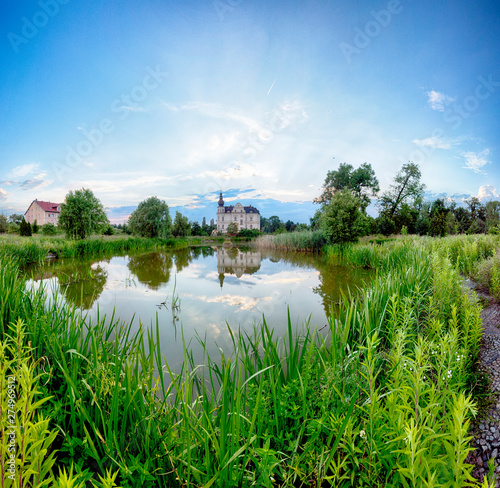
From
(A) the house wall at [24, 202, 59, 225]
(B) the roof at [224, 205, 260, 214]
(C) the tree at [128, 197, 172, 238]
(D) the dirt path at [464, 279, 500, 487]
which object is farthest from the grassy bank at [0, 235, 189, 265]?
(B) the roof at [224, 205, 260, 214]

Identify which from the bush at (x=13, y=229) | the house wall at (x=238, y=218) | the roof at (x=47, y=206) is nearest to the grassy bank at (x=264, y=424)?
the bush at (x=13, y=229)

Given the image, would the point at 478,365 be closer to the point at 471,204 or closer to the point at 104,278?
the point at 104,278

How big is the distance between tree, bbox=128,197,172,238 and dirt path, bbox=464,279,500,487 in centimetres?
3019

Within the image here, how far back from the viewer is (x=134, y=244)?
71.8 feet

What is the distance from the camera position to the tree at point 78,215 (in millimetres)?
18984

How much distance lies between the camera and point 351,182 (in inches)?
1348

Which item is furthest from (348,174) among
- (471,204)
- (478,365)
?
(478,365)

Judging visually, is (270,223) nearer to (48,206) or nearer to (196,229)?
(196,229)

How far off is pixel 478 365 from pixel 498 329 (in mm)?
1016

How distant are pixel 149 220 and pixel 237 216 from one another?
2105 inches

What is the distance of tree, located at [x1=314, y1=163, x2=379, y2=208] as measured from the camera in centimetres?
3428

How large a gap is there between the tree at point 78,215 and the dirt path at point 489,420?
73.8 feet

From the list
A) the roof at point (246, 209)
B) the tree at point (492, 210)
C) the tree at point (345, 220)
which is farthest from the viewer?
the roof at point (246, 209)

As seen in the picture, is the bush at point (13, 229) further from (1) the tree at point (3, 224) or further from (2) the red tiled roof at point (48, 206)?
(2) the red tiled roof at point (48, 206)
